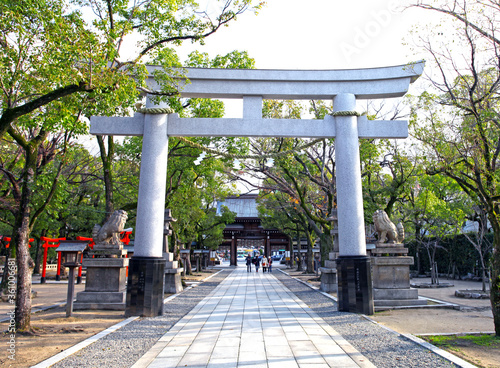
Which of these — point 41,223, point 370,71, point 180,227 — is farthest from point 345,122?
point 41,223

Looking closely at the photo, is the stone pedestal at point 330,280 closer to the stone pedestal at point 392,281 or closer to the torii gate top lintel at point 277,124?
the stone pedestal at point 392,281

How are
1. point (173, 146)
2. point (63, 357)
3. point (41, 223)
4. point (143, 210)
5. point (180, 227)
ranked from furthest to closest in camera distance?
point (180, 227)
point (41, 223)
point (173, 146)
point (143, 210)
point (63, 357)

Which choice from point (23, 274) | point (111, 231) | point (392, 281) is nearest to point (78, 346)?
point (23, 274)

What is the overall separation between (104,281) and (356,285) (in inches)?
269

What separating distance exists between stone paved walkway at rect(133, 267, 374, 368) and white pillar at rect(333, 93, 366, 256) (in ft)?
6.57

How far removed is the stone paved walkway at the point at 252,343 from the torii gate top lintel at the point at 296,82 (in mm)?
5699

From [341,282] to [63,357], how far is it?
6.12 metres

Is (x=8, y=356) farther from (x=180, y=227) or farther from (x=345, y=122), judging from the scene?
(x=180, y=227)

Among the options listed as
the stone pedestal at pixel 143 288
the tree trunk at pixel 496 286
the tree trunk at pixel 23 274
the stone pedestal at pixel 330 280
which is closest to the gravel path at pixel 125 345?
the stone pedestal at pixel 143 288

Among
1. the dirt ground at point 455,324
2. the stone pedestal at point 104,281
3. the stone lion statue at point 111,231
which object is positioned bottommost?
the dirt ground at point 455,324

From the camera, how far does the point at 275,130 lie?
8.78 meters

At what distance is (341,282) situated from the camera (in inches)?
332

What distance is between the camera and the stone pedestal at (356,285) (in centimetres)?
820

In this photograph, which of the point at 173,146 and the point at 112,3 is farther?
the point at 173,146
